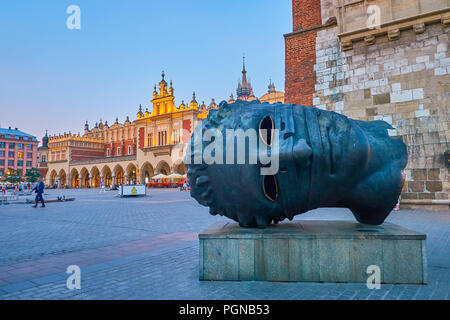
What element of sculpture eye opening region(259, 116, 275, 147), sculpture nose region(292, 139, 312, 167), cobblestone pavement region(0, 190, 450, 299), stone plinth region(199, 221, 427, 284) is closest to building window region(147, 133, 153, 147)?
cobblestone pavement region(0, 190, 450, 299)

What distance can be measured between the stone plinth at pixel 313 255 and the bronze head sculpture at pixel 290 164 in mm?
265

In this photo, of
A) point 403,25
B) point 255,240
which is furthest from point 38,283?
point 403,25

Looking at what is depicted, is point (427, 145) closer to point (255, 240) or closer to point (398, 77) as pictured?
point (398, 77)


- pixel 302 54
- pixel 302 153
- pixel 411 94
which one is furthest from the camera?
pixel 302 54

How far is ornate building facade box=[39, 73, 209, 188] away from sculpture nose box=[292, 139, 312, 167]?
120 ft

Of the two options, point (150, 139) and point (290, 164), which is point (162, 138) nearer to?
point (150, 139)

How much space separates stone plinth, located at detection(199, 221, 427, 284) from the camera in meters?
3.07

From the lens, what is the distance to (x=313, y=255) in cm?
320

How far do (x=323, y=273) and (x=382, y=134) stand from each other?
5.55 ft

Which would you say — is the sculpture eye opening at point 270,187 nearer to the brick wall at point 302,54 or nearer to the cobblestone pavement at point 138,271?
the cobblestone pavement at point 138,271

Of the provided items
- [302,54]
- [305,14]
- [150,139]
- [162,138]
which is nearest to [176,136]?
[162,138]

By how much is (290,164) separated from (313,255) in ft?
3.43

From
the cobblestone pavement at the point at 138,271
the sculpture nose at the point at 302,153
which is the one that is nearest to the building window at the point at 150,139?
the cobblestone pavement at the point at 138,271

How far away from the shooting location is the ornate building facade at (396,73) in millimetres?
9531
